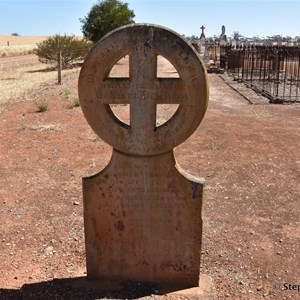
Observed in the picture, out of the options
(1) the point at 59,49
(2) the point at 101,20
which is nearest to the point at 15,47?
(2) the point at 101,20

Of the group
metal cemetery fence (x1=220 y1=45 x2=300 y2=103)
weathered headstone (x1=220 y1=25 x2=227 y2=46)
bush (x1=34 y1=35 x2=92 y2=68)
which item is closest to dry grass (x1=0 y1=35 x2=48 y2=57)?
bush (x1=34 y1=35 x2=92 y2=68)

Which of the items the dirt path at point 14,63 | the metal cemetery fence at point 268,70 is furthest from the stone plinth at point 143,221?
the dirt path at point 14,63

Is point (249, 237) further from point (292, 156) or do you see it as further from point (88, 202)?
point (292, 156)

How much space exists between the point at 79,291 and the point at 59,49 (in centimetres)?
2995

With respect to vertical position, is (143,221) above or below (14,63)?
below

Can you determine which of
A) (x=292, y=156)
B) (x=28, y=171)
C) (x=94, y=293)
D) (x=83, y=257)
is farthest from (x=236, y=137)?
(x=94, y=293)

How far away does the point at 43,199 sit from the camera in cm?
614

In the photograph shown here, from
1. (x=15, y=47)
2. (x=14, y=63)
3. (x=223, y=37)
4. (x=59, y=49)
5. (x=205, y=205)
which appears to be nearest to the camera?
(x=205, y=205)

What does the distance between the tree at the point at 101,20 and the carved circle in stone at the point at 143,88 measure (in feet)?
125

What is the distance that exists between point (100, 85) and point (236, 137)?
264 inches

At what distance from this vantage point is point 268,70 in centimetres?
2334

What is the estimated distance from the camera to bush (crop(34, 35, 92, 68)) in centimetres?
3172

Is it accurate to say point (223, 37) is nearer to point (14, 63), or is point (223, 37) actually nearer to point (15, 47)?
point (14, 63)

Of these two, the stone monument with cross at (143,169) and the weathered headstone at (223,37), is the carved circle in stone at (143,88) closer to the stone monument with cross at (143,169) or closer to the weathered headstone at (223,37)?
the stone monument with cross at (143,169)
